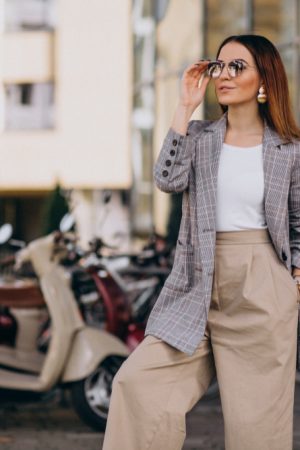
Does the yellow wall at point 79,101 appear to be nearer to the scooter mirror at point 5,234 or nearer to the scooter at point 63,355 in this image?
the scooter mirror at point 5,234

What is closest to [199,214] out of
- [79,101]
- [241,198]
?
[241,198]

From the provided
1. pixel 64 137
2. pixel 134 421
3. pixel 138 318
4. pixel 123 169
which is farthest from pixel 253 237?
pixel 64 137

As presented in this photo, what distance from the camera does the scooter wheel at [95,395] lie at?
19.2 feet

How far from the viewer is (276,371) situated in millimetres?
3299

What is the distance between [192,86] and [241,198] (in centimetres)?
39

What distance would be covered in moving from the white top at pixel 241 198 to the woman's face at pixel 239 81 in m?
0.22

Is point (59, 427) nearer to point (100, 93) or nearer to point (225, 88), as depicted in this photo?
point (225, 88)

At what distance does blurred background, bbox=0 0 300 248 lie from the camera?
1423 centimetres

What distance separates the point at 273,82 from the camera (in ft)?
11.3

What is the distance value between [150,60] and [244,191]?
1500cm

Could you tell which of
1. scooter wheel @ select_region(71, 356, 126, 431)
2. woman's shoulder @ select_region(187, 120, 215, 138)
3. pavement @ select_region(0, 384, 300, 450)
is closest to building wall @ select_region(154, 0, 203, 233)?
pavement @ select_region(0, 384, 300, 450)

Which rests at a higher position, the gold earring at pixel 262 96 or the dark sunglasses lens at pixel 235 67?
the dark sunglasses lens at pixel 235 67

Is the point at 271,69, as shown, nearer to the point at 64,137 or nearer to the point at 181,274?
the point at 181,274

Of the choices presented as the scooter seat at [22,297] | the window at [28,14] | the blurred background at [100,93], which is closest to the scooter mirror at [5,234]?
the scooter seat at [22,297]
